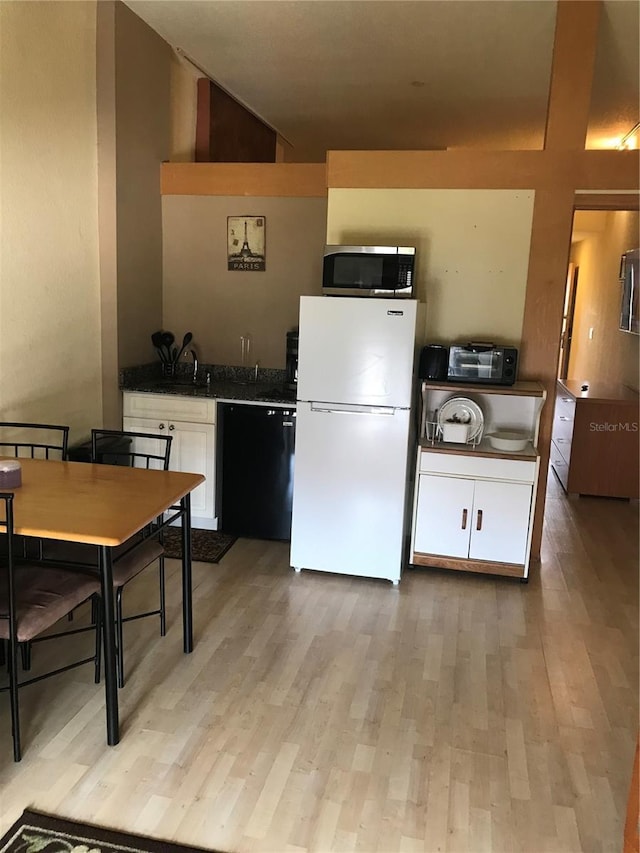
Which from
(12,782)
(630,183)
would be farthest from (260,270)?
(12,782)

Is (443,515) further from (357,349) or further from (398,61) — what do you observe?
(398,61)

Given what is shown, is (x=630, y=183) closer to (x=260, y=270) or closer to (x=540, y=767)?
(x=260, y=270)

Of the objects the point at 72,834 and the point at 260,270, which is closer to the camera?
the point at 72,834

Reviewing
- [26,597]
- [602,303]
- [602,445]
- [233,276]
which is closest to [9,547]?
[26,597]

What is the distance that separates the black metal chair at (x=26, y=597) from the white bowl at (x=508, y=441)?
2.21 m

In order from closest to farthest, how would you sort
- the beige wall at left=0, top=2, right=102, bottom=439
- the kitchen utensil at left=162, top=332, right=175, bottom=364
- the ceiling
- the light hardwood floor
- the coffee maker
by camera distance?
the light hardwood floor
the beige wall at left=0, top=2, right=102, bottom=439
the ceiling
the coffee maker
the kitchen utensil at left=162, top=332, right=175, bottom=364

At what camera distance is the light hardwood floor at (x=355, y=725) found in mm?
1901

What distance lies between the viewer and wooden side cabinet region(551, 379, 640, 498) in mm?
4965

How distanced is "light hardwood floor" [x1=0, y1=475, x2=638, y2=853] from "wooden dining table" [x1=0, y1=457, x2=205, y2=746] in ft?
0.66

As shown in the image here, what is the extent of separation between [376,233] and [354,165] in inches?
15.8

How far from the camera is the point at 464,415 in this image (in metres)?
3.76

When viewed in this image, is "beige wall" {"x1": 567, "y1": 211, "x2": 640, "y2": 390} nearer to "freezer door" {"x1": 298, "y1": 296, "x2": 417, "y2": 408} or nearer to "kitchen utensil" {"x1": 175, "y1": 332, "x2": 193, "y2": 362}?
"freezer door" {"x1": 298, "y1": 296, "x2": 417, "y2": 408}

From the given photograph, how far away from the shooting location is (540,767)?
215 cm

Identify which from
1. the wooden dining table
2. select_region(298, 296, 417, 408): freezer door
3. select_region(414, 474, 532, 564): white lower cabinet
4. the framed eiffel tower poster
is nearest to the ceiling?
the framed eiffel tower poster
